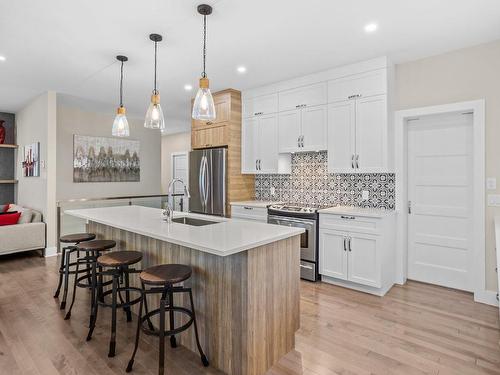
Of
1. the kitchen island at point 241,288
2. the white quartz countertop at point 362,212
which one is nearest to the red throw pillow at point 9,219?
the kitchen island at point 241,288

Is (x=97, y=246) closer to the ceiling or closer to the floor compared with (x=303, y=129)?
closer to the floor

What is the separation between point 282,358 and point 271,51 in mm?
3020

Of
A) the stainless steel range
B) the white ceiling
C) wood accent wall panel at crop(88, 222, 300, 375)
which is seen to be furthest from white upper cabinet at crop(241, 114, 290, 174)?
wood accent wall panel at crop(88, 222, 300, 375)

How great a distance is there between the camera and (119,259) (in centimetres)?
246

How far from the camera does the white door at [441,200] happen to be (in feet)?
11.2

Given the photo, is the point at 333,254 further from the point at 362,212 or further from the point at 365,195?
the point at 365,195

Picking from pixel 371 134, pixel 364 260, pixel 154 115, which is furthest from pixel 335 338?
pixel 154 115

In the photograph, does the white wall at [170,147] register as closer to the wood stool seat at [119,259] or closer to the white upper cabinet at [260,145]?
the white upper cabinet at [260,145]

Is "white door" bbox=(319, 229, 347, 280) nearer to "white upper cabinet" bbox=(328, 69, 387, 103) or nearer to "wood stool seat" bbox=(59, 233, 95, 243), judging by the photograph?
"white upper cabinet" bbox=(328, 69, 387, 103)

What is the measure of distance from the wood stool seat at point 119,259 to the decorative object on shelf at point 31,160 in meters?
3.87

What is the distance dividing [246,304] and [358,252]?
1990 mm

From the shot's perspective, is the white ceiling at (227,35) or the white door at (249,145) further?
the white door at (249,145)

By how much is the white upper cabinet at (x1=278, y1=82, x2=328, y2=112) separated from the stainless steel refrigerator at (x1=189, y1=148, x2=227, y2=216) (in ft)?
3.87

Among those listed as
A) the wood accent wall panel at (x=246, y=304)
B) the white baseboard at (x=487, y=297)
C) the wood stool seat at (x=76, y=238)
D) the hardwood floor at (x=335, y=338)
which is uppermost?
the wood stool seat at (x=76, y=238)
